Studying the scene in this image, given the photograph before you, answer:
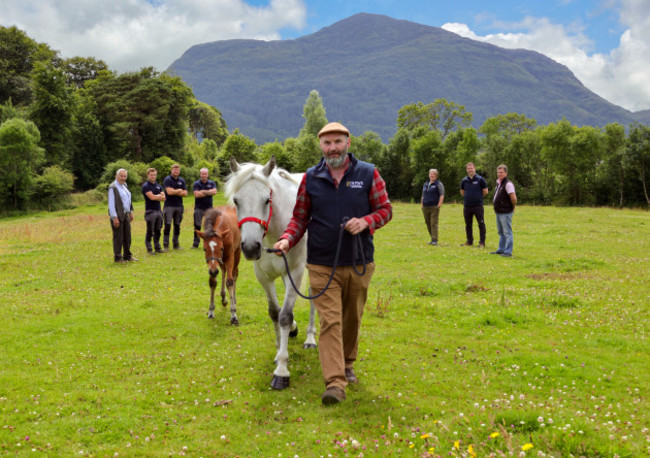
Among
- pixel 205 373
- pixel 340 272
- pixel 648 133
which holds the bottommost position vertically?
pixel 205 373

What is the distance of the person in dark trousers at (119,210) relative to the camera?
14.0m

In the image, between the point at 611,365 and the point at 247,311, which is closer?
the point at 611,365

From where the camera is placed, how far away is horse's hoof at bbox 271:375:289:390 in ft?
18.4

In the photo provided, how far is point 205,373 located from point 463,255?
11.5 metres

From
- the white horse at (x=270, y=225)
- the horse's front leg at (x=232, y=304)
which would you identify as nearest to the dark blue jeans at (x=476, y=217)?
the horse's front leg at (x=232, y=304)

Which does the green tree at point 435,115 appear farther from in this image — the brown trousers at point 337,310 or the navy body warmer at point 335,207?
the brown trousers at point 337,310

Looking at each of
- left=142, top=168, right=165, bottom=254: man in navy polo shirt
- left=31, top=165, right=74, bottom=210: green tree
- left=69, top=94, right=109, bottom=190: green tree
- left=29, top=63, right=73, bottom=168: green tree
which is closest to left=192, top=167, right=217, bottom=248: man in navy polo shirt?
left=142, top=168, right=165, bottom=254: man in navy polo shirt

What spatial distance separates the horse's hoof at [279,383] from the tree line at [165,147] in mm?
43820

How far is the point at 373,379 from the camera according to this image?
5785 millimetres

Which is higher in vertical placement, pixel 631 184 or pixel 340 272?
pixel 631 184

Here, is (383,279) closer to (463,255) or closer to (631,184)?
(463,255)

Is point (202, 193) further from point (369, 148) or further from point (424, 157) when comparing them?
point (369, 148)

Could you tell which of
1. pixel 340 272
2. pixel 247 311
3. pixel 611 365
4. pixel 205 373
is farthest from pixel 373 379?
pixel 247 311

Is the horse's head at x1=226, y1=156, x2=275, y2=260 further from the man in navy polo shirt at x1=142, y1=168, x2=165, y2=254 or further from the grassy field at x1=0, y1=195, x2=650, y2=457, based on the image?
the man in navy polo shirt at x1=142, y1=168, x2=165, y2=254
